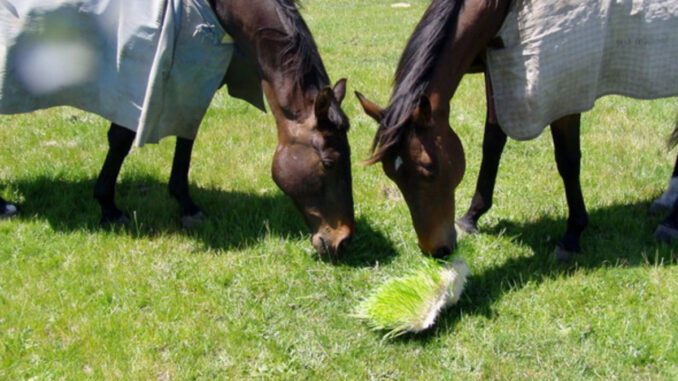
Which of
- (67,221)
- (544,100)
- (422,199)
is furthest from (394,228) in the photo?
(67,221)

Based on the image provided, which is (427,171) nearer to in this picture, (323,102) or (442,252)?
(442,252)

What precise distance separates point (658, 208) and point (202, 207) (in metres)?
3.25

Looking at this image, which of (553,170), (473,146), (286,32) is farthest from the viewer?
(473,146)

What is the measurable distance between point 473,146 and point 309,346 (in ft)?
10.6

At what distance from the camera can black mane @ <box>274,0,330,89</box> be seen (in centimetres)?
404

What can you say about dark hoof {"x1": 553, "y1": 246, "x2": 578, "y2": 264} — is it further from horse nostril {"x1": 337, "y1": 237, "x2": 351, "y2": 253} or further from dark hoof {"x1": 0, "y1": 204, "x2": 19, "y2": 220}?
dark hoof {"x1": 0, "y1": 204, "x2": 19, "y2": 220}

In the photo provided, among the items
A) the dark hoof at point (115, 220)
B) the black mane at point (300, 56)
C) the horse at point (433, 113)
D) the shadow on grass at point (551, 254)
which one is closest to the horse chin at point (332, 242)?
the horse at point (433, 113)

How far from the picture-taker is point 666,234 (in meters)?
4.43

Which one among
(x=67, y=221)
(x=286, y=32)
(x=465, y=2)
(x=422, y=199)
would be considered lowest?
(x=67, y=221)

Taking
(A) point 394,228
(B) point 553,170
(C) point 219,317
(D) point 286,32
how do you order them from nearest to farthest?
(C) point 219,317, (D) point 286,32, (A) point 394,228, (B) point 553,170

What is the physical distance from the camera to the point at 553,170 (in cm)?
557

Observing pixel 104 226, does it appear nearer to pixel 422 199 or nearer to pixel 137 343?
pixel 137 343

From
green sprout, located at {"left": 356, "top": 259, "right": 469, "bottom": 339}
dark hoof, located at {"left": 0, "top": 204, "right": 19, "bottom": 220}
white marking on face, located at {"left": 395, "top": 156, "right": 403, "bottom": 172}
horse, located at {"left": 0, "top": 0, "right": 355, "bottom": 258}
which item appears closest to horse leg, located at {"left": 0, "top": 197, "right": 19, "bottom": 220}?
dark hoof, located at {"left": 0, "top": 204, "right": 19, "bottom": 220}

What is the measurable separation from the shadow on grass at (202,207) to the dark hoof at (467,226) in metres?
0.54
